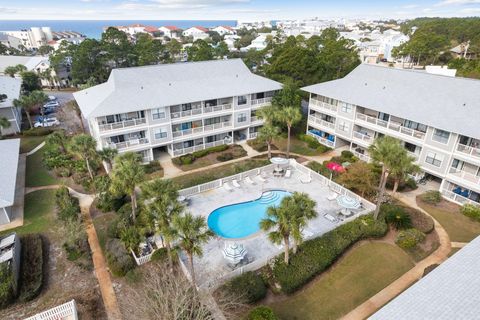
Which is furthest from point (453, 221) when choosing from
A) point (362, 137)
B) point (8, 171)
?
point (8, 171)

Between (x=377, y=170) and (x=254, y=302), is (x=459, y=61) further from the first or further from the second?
(x=254, y=302)

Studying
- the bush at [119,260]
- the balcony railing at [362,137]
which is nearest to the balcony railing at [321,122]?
the balcony railing at [362,137]

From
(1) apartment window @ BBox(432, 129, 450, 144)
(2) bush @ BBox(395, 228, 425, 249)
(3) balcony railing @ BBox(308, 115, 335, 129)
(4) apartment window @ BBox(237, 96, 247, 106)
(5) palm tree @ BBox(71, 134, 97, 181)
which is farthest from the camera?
(4) apartment window @ BBox(237, 96, 247, 106)

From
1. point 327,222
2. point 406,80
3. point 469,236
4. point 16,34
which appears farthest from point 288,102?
point 16,34

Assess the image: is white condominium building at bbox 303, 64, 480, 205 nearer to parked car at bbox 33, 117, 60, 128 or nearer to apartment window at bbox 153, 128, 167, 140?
apartment window at bbox 153, 128, 167, 140

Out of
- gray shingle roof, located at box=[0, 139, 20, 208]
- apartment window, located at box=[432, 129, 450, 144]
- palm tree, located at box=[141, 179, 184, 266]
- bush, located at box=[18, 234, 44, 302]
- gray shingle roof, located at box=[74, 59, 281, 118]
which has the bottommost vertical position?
bush, located at box=[18, 234, 44, 302]

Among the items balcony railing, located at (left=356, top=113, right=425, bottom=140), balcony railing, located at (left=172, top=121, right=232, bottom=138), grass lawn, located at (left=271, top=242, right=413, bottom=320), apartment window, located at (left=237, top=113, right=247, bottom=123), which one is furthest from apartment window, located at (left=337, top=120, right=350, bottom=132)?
grass lawn, located at (left=271, top=242, right=413, bottom=320)
